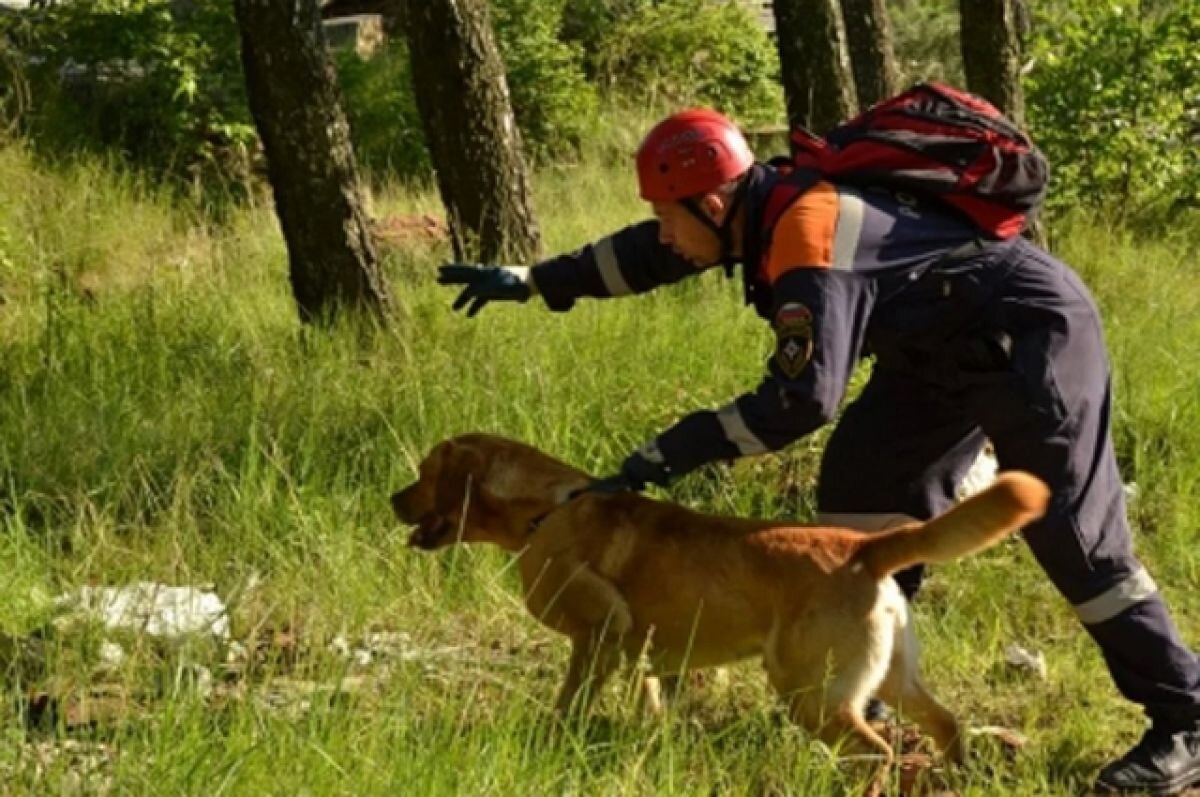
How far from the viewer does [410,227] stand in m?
10.5

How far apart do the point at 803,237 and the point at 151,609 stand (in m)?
1.85

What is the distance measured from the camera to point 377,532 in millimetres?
5770

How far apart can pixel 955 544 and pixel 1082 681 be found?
4.98ft

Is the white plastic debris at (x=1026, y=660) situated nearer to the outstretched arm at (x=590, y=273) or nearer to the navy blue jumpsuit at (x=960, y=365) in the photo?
the navy blue jumpsuit at (x=960, y=365)

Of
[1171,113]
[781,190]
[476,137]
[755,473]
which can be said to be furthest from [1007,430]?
[1171,113]

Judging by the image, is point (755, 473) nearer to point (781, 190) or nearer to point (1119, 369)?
point (1119, 369)

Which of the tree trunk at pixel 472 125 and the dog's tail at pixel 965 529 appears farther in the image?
the tree trunk at pixel 472 125

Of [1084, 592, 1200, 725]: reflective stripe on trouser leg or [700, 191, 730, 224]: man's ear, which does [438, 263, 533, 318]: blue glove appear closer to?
[700, 191, 730, 224]: man's ear

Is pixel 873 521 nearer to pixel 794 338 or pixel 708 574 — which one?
pixel 708 574

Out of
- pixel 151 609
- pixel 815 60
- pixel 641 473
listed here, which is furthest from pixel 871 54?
pixel 151 609

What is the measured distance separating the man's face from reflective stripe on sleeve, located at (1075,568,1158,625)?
4.37 ft

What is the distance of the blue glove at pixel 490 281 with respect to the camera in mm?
5145

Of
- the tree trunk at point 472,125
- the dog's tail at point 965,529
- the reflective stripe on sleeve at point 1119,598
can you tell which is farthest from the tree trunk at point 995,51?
the dog's tail at point 965,529

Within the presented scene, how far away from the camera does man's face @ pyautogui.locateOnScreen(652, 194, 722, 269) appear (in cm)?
441
